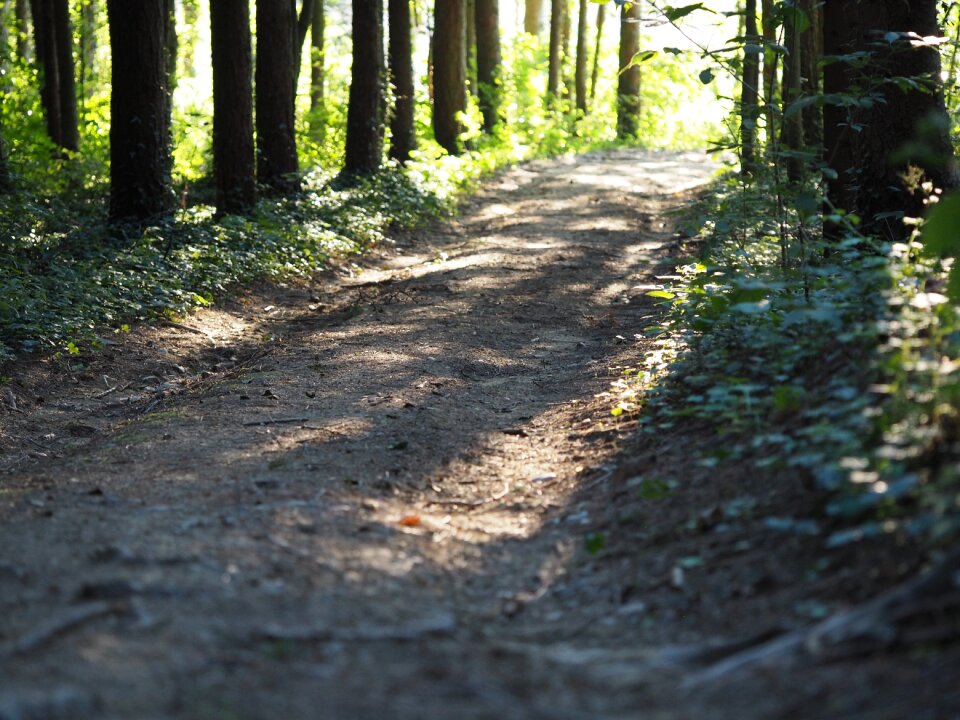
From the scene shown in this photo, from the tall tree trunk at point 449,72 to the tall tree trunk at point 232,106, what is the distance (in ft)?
24.1

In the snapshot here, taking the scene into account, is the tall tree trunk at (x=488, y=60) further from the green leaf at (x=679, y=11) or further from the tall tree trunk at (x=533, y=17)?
the green leaf at (x=679, y=11)

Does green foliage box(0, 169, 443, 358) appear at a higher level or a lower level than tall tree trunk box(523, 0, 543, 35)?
lower

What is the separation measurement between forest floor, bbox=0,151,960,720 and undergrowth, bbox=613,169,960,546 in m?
0.15

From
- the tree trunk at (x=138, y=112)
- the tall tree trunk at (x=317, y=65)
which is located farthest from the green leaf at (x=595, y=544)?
the tall tree trunk at (x=317, y=65)

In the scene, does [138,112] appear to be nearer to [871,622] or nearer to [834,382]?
[834,382]

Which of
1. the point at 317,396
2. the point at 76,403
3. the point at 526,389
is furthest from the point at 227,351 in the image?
the point at 526,389

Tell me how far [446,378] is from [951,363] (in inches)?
162

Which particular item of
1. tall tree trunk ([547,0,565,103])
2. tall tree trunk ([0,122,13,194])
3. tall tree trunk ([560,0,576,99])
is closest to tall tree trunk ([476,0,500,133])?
tall tree trunk ([547,0,565,103])

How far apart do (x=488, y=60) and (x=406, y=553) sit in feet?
73.4

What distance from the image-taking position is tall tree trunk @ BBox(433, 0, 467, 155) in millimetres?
19703

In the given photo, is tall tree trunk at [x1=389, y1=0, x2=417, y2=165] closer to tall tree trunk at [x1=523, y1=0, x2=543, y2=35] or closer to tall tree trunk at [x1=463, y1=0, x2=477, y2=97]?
tall tree trunk at [x1=463, y1=0, x2=477, y2=97]

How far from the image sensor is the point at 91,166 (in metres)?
19.5

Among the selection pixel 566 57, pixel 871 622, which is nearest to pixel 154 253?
pixel 871 622

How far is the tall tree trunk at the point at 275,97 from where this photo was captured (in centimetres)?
1406
